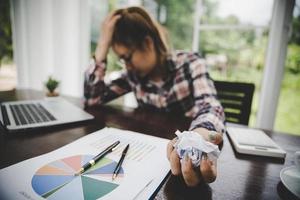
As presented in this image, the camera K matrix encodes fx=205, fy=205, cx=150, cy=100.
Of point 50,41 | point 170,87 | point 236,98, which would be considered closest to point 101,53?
point 170,87

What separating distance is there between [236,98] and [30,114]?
40.5 inches

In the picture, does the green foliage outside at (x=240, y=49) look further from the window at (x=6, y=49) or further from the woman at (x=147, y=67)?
the window at (x=6, y=49)

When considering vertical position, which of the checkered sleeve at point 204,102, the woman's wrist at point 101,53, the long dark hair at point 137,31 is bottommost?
the checkered sleeve at point 204,102

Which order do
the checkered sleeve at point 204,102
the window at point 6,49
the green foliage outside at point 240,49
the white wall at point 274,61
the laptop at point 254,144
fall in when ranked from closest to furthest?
the laptop at point 254,144 < the checkered sleeve at point 204,102 < the white wall at point 274,61 < the green foliage outside at point 240,49 < the window at point 6,49

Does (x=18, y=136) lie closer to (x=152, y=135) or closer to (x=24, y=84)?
(x=152, y=135)

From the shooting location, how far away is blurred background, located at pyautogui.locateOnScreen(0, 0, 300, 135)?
5.89 ft

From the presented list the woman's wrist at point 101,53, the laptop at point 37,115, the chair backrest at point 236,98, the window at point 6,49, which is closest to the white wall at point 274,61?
the chair backrest at point 236,98

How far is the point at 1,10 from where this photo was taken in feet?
6.38

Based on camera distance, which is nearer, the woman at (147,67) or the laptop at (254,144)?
the laptop at (254,144)

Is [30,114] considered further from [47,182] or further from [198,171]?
[198,171]

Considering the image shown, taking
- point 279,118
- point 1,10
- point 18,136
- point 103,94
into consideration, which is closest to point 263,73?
point 279,118

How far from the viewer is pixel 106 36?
1.16 m

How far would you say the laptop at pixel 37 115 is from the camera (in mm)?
663

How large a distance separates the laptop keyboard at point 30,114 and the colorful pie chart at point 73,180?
32 centimetres
